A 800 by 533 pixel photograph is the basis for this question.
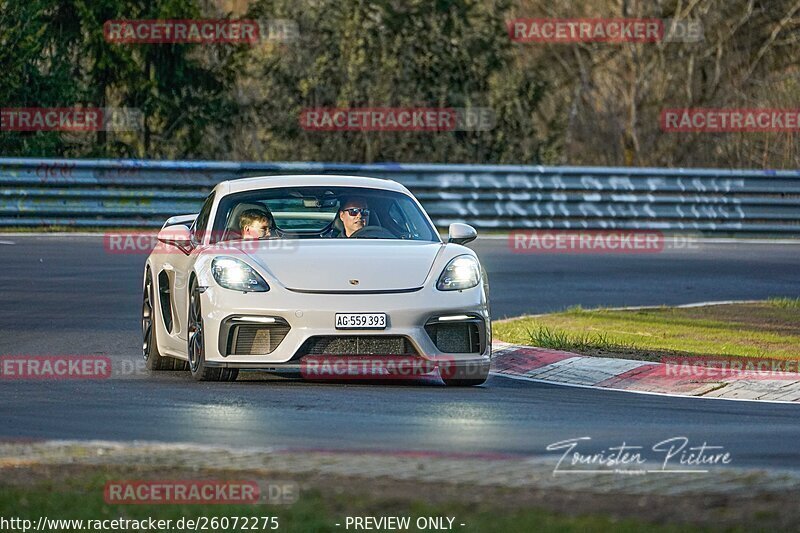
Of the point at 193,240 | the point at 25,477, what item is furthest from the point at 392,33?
the point at 25,477

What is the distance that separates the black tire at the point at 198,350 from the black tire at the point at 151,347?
0.95 meters

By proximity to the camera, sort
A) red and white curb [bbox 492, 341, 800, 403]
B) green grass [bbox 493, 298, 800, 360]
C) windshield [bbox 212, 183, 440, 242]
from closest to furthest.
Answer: red and white curb [bbox 492, 341, 800, 403]
windshield [bbox 212, 183, 440, 242]
green grass [bbox 493, 298, 800, 360]

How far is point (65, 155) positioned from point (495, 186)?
851cm

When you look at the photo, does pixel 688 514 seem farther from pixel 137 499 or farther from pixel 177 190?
pixel 177 190

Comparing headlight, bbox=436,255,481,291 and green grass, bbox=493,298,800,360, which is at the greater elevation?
headlight, bbox=436,255,481,291

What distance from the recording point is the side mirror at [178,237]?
40.2 feet

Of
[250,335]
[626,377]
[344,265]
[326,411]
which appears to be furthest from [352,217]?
[326,411]

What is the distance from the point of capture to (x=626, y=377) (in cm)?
1252

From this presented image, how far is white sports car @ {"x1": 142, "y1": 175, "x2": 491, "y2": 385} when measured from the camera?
1115 centimetres

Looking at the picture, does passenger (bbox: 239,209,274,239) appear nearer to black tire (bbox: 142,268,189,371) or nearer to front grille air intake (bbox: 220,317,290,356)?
front grille air intake (bbox: 220,317,290,356)

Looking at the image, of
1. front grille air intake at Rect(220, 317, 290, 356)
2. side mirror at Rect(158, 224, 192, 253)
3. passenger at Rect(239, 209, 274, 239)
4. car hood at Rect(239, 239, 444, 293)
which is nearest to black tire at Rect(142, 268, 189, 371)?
side mirror at Rect(158, 224, 192, 253)

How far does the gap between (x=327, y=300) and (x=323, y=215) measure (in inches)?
72.3

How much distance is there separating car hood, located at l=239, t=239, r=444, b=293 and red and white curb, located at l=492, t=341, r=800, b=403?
158 centimetres

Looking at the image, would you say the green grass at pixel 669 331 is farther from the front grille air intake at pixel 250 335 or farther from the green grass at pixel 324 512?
the green grass at pixel 324 512
